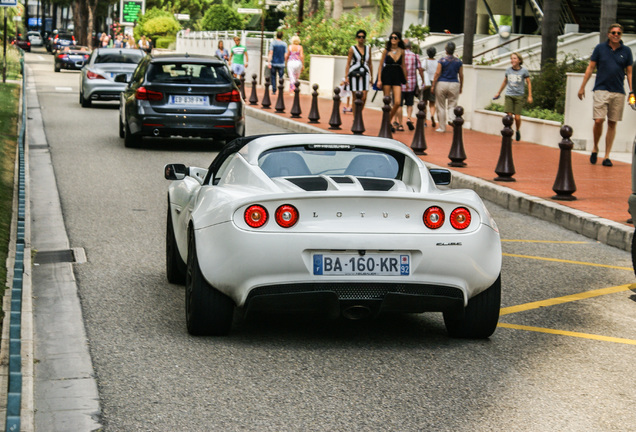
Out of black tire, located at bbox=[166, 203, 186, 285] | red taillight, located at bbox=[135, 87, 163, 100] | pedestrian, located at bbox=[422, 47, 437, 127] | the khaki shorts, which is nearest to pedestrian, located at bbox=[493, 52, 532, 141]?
pedestrian, located at bbox=[422, 47, 437, 127]

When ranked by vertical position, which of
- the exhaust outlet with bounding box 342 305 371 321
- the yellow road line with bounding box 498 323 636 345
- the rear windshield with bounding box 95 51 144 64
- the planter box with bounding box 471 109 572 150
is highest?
the rear windshield with bounding box 95 51 144 64

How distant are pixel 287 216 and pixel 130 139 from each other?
1306 centimetres

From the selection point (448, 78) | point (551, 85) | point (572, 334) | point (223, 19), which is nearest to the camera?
point (572, 334)

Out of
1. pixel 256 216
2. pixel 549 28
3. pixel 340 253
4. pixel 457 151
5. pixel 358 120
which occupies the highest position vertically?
pixel 549 28

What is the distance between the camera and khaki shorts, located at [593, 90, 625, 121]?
1622 centimetres

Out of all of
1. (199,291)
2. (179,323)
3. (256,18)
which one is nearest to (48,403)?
(199,291)

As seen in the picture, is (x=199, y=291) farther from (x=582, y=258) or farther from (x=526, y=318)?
(x=582, y=258)

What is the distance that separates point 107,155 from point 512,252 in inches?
355

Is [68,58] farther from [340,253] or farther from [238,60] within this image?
[340,253]

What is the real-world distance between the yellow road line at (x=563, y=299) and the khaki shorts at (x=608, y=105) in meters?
8.27

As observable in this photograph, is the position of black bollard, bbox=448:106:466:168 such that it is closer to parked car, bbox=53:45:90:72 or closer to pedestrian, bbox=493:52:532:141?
pedestrian, bbox=493:52:532:141

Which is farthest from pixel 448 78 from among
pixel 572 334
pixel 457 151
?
pixel 572 334

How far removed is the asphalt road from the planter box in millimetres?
10980

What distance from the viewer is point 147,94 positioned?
18.0 metres
